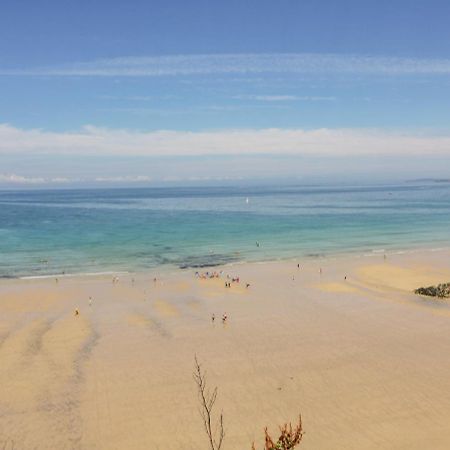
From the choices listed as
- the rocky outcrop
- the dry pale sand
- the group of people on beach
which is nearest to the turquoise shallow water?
the group of people on beach

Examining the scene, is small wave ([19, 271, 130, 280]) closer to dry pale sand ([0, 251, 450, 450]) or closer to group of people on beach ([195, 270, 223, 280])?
dry pale sand ([0, 251, 450, 450])

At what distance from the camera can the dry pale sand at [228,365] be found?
60.0 feet

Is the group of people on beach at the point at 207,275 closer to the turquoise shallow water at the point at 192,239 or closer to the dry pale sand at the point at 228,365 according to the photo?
the dry pale sand at the point at 228,365

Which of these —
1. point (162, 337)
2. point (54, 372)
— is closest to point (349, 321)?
point (162, 337)

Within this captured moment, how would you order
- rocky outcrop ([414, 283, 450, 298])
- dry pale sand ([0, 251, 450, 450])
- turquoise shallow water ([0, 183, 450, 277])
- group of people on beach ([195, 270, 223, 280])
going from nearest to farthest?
dry pale sand ([0, 251, 450, 450]) → rocky outcrop ([414, 283, 450, 298]) → group of people on beach ([195, 270, 223, 280]) → turquoise shallow water ([0, 183, 450, 277])

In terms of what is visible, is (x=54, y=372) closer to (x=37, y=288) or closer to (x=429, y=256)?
(x=37, y=288)

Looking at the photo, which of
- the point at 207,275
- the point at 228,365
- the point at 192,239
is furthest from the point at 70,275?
Result: the point at 228,365

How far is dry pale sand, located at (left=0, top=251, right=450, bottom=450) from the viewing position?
18281 millimetres

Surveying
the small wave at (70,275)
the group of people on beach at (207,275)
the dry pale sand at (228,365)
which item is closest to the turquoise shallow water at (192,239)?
the small wave at (70,275)

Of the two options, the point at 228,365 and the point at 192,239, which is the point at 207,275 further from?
the point at 192,239

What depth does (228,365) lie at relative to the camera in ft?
79.4

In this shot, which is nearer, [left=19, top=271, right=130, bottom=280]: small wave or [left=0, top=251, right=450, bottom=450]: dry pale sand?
[left=0, top=251, right=450, bottom=450]: dry pale sand

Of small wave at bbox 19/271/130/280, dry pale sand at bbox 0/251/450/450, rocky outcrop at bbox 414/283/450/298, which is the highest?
rocky outcrop at bbox 414/283/450/298

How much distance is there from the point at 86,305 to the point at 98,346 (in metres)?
10.1
